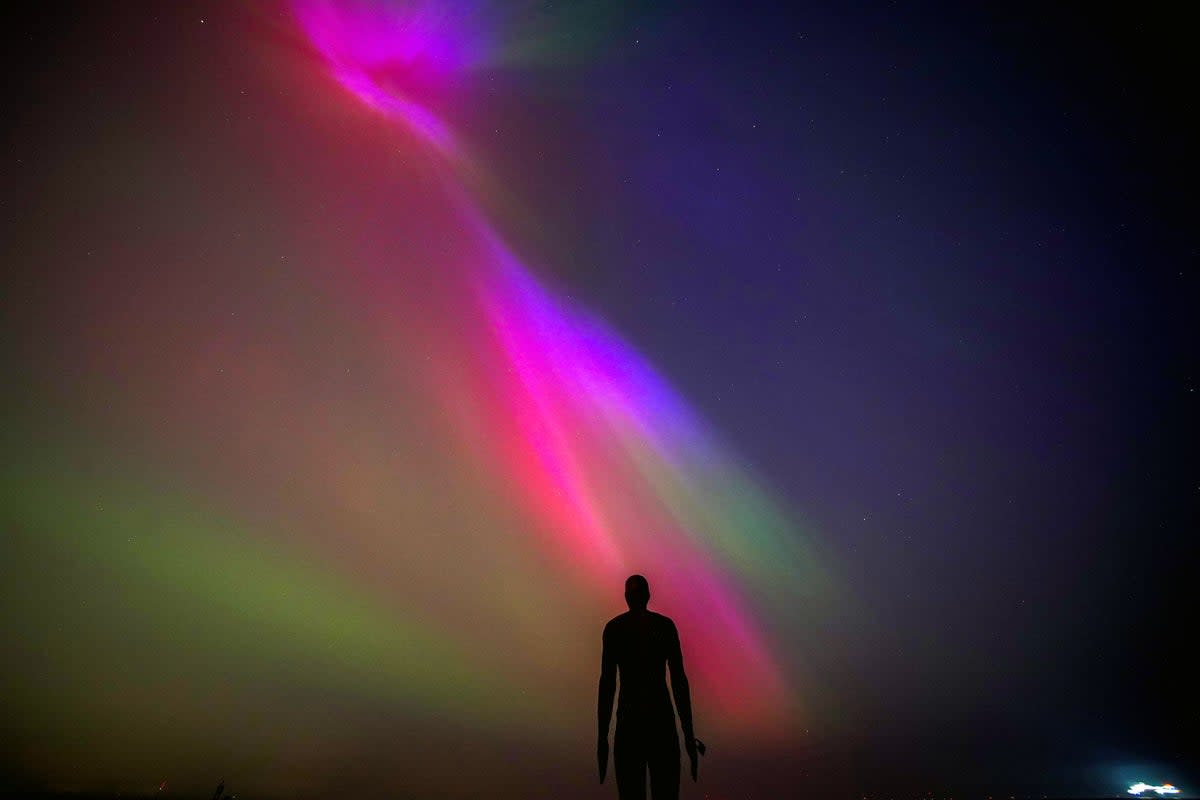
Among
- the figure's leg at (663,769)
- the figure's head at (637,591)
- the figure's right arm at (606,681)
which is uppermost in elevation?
the figure's head at (637,591)

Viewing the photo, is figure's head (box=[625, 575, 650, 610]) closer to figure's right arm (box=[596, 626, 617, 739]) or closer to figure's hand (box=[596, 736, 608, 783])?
figure's right arm (box=[596, 626, 617, 739])

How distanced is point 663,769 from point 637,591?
1.74 m

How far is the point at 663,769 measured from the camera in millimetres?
5391

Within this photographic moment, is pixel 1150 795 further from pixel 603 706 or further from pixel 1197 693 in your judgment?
pixel 603 706

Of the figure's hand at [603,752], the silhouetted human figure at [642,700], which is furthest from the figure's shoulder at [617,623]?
the figure's hand at [603,752]

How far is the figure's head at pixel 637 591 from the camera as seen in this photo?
19.9 feet

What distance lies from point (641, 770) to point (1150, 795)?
50.7 m

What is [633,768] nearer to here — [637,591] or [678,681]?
[678,681]

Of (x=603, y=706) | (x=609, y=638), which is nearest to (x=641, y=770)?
(x=603, y=706)

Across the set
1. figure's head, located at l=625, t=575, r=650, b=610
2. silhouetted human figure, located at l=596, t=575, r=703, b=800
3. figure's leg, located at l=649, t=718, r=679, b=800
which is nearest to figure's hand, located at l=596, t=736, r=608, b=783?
silhouetted human figure, located at l=596, t=575, r=703, b=800

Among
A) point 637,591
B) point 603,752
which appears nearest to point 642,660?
point 637,591

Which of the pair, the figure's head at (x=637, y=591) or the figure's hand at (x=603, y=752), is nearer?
the figure's hand at (x=603, y=752)

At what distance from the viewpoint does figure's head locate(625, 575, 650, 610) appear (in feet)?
19.9

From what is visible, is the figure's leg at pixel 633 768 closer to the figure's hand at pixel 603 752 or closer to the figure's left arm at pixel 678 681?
the figure's hand at pixel 603 752
